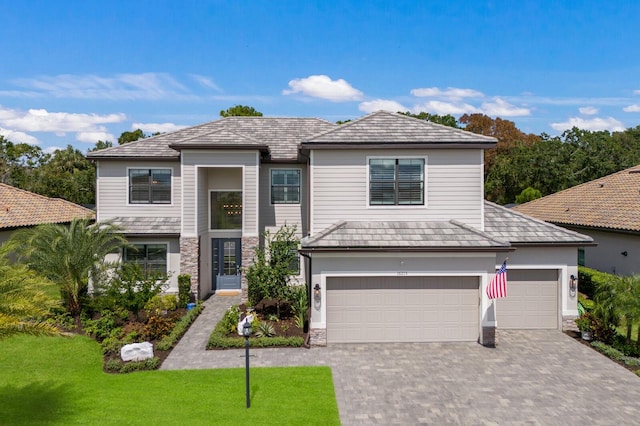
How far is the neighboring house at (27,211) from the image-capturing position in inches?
752

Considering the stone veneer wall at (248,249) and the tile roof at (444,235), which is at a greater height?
the tile roof at (444,235)

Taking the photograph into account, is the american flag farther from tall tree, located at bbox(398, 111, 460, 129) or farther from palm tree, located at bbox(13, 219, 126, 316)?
tall tree, located at bbox(398, 111, 460, 129)

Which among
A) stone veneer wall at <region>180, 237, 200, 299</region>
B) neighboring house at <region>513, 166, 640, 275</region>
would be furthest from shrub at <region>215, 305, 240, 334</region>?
neighboring house at <region>513, 166, 640, 275</region>

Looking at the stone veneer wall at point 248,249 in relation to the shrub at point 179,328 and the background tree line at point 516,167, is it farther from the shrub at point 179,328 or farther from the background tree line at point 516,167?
the background tree line at point 516,167

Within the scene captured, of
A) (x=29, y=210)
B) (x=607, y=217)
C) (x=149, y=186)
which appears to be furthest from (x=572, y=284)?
(x=29, y=210)

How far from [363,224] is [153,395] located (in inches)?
312

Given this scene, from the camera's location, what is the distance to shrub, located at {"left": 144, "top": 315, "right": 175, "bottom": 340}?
12.2m

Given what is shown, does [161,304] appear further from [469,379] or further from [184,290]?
[469,379]

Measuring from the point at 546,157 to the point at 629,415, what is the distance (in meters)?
35.7

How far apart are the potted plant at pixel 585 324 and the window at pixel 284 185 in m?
11.2

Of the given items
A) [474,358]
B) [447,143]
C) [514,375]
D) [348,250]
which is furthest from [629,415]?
[447,143]

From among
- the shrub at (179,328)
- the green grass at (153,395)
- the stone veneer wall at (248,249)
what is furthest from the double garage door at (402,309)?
the stone veneer wall at (248,249)

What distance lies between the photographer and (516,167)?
40.2m

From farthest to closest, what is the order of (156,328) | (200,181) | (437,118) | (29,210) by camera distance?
(437,118)
(29,210)
(200,181)
(156,328)
